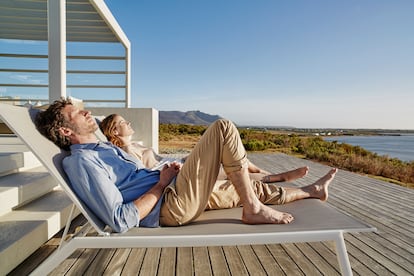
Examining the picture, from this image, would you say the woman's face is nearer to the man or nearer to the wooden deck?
the man

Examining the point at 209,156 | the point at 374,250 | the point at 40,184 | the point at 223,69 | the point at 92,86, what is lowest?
the point at 374,250

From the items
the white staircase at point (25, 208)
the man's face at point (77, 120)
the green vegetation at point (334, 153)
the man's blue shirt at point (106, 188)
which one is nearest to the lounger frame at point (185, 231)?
the man's blue shirt at point (106, 188)

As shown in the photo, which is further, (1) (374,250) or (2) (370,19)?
(2) (370,19)

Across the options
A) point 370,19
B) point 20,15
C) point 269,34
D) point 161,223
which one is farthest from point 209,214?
point 269,34

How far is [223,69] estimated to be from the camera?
707 inches

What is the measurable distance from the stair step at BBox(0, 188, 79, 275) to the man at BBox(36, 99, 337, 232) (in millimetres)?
562

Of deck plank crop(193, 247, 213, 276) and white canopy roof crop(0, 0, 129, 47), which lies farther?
white canopy roof crop(0, 0, 129, 47)

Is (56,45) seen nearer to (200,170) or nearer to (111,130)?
(111,130)

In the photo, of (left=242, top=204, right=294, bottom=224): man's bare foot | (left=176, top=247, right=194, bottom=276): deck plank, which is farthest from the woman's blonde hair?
(left=242, top=204, right=294, bottom=224): man's bare foot

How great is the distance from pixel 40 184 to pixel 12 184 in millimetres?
322

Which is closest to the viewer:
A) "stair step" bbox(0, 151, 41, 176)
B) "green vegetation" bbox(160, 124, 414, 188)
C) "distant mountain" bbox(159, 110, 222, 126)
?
"stair step" bbox(0, 151, 41, 176)

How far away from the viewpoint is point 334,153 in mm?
11273

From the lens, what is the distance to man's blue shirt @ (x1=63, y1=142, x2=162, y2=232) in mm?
1205

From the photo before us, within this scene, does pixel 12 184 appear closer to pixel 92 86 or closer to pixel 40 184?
pixel 40 184
